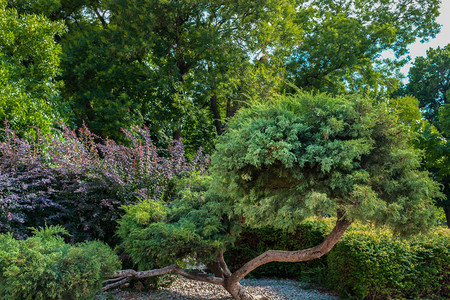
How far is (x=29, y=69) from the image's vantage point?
9.53m

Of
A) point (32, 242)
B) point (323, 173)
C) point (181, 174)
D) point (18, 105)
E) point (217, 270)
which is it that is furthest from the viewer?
point (18, 105)

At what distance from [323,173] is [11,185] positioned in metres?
4.57

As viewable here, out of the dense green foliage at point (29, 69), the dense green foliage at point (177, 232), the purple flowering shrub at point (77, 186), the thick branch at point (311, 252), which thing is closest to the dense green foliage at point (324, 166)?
the thick branch at point (311, 252)

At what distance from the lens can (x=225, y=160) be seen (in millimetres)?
3338

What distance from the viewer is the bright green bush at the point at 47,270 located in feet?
11.9

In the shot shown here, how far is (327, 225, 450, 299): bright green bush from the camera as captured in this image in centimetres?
512

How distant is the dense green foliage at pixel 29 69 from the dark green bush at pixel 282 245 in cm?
488

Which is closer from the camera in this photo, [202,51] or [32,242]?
[32,242]

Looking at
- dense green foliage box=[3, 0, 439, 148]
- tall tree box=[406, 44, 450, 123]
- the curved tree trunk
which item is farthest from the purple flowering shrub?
tall tree box=[406, 44, 450, 123]

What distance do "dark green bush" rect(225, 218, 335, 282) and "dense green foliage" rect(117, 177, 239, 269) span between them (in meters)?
1.84

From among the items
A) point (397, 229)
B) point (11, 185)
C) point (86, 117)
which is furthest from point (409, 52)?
point (11, 185)

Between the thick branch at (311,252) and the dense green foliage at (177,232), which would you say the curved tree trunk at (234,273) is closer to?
the thick branch at (311,252)

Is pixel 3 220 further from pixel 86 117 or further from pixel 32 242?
pixel 86 117

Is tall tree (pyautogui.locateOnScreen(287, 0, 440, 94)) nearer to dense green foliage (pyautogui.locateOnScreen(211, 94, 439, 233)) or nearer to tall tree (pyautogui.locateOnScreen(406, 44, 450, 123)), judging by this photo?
tall tree (pyautogui.locateOnScreen(406, 44, 450, 123))
